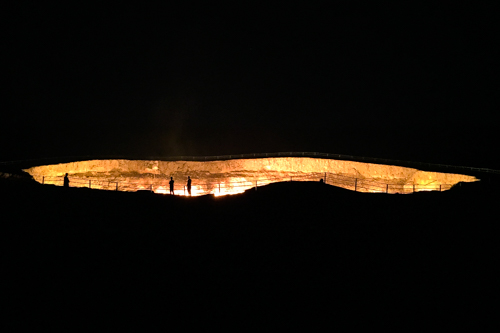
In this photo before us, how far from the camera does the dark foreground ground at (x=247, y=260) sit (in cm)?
612

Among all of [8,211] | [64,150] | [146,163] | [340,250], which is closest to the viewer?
[340,250]

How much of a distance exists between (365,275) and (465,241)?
3526 millimetres

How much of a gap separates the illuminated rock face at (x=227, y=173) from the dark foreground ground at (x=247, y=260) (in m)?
7.68

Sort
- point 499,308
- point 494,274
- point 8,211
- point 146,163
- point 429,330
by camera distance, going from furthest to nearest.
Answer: point 146,163
point 8,211
point 494,274
point 499,308
point 429,330

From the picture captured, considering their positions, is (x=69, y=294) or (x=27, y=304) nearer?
(x=27, y=304)

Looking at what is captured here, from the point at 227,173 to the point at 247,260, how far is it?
1592cm

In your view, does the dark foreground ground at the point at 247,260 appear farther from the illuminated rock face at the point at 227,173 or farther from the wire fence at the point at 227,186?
the illuminated rock face at the point at 227,173

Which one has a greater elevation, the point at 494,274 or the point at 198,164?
the point at 198,164

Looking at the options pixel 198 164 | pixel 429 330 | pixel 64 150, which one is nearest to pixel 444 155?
pixel 198 164

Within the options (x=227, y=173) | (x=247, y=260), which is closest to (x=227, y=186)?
(x=227, y=173)

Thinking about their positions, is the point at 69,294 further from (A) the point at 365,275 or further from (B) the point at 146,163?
(B) the point at 146,163

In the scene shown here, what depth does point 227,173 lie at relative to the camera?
23.8m

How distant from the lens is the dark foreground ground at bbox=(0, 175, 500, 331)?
6.12 metres

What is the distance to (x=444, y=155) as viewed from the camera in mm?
27859
